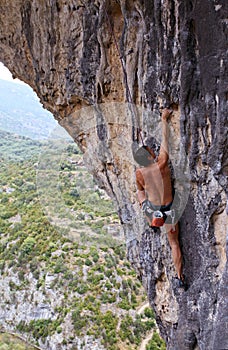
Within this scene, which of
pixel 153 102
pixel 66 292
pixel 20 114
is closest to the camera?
pixel 153 102

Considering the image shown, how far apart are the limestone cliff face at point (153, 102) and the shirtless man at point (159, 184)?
4.0 inches

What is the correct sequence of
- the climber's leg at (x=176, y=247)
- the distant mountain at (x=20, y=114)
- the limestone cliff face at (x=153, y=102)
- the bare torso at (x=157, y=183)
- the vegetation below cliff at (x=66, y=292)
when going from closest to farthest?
the limestone cliff face at (x=153, y=102)
the bare torso at (x=157, y=183)
the climber's leg at (x=176, y=247)
the vegetation below cliff at (x=66, y=292)
the distant mountain at (x=20, y=114)

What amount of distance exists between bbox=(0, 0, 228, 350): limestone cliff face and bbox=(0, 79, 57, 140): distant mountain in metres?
85.6

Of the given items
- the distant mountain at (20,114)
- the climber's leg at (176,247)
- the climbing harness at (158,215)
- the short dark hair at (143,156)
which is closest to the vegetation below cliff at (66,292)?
the climber's leg at (176,247)

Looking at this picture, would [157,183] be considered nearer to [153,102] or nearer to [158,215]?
[158,215]

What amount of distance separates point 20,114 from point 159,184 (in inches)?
5649

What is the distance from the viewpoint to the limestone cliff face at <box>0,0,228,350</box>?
9.39 feet

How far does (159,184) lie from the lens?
142 inches

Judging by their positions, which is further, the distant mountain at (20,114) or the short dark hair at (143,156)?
the distant mountain at (20,114)

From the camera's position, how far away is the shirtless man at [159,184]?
3.58 metres

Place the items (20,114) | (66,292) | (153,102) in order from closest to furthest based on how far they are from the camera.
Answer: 1. (153,102)
2. (66,292)
3. (20,114)

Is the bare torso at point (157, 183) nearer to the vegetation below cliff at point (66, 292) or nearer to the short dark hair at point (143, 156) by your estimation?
the short dark hair at point (143, 156)

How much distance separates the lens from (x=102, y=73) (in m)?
4.97

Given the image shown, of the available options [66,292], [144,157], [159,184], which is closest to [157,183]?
[159,184]
